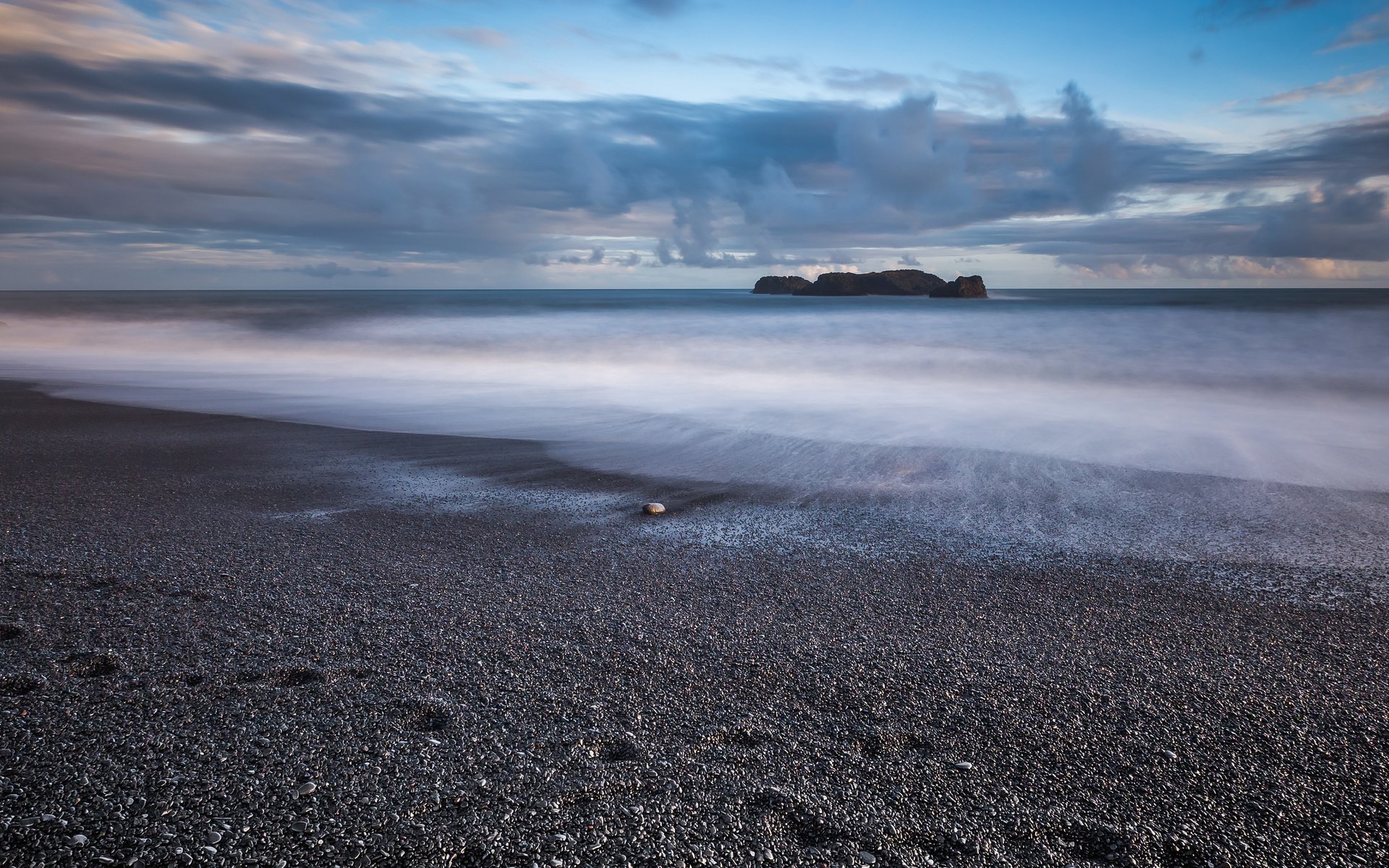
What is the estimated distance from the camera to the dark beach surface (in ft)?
7.04

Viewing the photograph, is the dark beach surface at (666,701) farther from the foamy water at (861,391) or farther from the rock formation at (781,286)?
the rock formation at (781,286)

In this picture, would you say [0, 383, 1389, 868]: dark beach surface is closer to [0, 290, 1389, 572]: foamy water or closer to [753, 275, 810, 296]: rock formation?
[0, 290, 1389, 572]: foamy water

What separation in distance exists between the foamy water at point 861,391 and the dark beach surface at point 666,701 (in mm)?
1872

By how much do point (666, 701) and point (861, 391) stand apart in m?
11.6

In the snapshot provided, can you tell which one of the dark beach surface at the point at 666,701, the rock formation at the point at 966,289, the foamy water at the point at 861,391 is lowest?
the dark beach surface at the point at 666,701

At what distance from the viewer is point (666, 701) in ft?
9.29

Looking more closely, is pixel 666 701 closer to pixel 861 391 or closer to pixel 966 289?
pixel 861 391

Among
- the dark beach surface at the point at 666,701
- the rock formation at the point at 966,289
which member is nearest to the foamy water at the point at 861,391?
the dark beach surface at the point at 666,701

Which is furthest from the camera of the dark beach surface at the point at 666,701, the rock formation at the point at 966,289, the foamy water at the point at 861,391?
the rock formation at the point at 966,289

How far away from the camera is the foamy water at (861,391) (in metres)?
7.22

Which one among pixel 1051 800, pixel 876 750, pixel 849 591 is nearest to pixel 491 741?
pixel 876 750

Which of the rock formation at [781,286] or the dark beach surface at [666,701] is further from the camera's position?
the rock formation at [781,286]

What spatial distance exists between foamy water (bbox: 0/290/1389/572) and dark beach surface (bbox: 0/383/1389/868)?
6.14ft

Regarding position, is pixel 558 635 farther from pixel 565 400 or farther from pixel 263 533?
pixel 565 400
